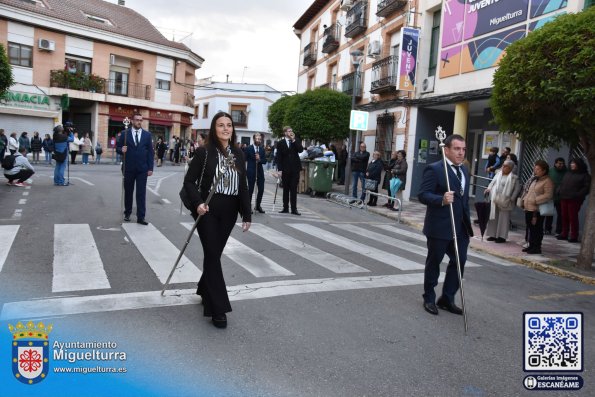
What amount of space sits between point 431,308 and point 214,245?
2312 millimetres

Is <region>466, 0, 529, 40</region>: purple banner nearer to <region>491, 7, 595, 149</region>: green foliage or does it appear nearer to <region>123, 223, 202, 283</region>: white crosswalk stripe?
<region>491, 7, 595, 149</region>: green foliage

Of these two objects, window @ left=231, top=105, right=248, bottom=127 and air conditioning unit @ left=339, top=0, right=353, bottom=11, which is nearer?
air conditioning unit @ left=339, top=0, right=353, bottom=11

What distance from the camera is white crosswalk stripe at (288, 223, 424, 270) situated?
24.3 feet

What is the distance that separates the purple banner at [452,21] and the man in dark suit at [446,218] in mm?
12212

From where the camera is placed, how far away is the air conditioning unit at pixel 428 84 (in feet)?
58.4

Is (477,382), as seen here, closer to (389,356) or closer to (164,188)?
(389,356)

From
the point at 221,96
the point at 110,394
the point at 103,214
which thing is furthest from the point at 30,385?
the point at 221,96

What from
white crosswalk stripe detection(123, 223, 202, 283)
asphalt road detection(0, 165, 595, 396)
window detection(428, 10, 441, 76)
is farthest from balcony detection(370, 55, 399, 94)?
white crosswalk stripe detection(123, 223, 202, 283)

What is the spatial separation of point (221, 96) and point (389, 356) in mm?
58154

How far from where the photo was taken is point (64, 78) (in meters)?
31.6

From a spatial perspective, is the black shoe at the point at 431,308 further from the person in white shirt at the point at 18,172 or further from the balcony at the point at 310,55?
the balcony at the point at 310,55

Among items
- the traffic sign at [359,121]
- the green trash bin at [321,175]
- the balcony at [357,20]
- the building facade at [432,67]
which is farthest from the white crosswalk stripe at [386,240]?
the balcony at [357,20]

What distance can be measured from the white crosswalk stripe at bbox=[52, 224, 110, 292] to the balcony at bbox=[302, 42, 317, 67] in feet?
85.3

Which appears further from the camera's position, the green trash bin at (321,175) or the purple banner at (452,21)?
the green trash bin at (321,175)
